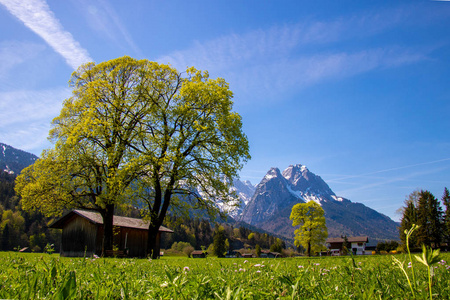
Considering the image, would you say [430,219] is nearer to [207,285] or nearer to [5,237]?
[207,285]

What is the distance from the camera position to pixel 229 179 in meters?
23.7

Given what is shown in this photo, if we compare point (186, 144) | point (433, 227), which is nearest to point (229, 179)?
point (186, 144)

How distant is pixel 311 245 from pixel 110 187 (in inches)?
2177

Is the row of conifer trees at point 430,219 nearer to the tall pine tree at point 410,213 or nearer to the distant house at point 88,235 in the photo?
the tall pine tree at point 410,213

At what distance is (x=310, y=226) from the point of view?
61469 millimetres

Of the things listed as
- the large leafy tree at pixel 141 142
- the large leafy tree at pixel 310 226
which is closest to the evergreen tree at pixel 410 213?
the large leafy tree at pixel 310 226

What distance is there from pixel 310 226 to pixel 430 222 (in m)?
27.3

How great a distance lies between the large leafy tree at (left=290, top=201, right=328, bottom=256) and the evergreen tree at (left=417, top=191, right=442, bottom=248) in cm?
2105

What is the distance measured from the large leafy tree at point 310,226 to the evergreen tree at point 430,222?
21054 mm

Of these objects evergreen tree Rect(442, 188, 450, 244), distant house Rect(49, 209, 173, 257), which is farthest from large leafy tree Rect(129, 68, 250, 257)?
evergreen tree Rect(442, 188, 450, 244)

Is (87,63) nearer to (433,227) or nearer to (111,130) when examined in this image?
(111,130)

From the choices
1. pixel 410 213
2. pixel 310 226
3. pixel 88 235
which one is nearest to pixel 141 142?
pixel 88 235

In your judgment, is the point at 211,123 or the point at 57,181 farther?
the point at 211,123

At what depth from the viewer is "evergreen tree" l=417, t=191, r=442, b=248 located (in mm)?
61750
